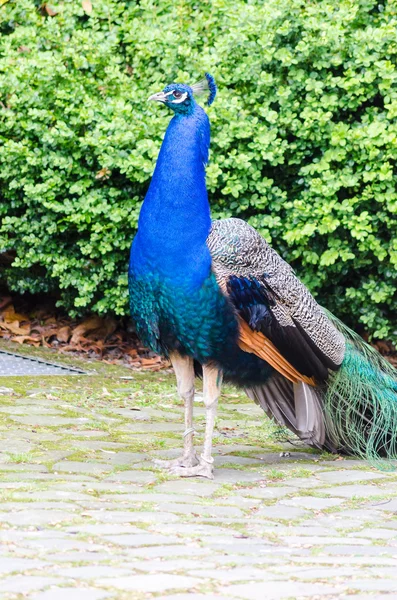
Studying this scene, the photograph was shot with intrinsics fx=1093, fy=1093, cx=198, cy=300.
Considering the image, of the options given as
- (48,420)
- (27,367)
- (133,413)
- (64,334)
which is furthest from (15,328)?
(48,420)

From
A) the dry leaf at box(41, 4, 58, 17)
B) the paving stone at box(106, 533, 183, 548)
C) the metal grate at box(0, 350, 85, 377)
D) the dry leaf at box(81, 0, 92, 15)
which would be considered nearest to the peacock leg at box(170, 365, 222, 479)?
the paving stone at box(106, 533, 183, 548)

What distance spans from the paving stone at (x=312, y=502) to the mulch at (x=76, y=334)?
11.5ft

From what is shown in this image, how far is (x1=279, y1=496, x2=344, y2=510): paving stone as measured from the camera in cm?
434

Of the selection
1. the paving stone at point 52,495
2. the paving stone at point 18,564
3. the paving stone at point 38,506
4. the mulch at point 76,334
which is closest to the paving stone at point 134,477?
the paving stone at point 52,495

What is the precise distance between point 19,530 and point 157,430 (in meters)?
2.23

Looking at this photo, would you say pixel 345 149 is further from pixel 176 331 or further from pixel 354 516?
pixel 354 516

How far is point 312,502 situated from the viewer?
4.41 metres

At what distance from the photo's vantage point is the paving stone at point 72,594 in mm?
2926

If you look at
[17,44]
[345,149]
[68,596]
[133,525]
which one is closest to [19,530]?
[133,525]

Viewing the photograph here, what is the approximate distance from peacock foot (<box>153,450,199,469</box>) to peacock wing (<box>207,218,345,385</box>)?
56 centimetres

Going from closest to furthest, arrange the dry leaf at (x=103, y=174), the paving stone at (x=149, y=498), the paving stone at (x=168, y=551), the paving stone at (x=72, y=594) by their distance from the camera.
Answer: the paving stone at (x=72, y=594) → the paving stone at (x=168, y=551) → the paving stone at (x=149, y=498) → the dry leaf at (x=103, y=174)

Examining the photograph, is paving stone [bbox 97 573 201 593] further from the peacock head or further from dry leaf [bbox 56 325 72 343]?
dry leaf [bbox 56 325 72 343]

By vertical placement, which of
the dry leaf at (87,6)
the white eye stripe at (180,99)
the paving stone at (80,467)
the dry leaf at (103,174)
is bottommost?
the paving stone at (80,467)

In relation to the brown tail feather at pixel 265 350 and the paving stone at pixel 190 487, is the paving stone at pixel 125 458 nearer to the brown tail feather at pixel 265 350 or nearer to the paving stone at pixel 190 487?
the paving stone at pixel 190 487
